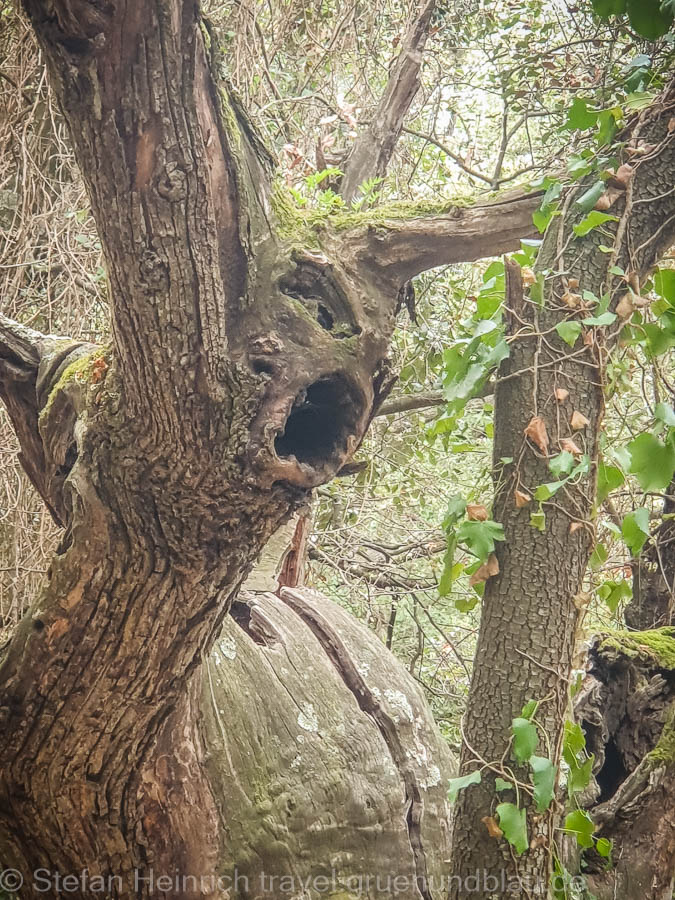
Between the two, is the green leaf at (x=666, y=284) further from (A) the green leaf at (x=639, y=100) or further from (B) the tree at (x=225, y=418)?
(A) the green leaf at (x=639, y=100)

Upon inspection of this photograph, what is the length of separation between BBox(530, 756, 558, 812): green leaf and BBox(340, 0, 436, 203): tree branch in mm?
2594

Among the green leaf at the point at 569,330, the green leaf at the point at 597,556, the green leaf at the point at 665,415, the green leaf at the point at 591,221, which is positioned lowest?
the green leaf at the point at 597,556

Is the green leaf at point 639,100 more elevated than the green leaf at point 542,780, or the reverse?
the green leaf at point 639,100

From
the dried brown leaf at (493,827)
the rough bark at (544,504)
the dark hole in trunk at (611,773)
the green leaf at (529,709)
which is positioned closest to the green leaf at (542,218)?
the rough bark at (544,504)

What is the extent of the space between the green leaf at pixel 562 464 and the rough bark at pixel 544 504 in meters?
0.06

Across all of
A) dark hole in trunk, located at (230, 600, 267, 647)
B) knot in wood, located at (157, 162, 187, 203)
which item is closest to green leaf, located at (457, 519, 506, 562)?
knot in wood, located at (157, 162, 187, 203)

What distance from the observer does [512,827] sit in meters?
1.45

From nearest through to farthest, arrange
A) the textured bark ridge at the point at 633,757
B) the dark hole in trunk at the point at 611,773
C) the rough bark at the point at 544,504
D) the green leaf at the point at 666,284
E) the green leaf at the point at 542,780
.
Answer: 1. the green leaf at the point at 666,284
2. the green leaf at the point at 542,780
3. the rough bark at the point at 544,504
4. the textured bark ridge at the point at 633,757
5. the dark hole in trunk at the point at 611,773

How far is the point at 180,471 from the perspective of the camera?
1560 millimetres

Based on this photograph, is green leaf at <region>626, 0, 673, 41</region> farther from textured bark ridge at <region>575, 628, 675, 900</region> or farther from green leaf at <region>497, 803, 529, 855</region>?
textured bark ridge at <region>575, 628, 675, 900</region>

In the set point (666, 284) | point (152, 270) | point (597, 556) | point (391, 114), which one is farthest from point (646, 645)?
point (391, 114)

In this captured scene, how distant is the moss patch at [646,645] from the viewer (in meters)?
2.04

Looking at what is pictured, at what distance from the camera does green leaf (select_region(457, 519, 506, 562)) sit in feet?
5.11

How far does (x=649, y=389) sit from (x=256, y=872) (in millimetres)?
2707
